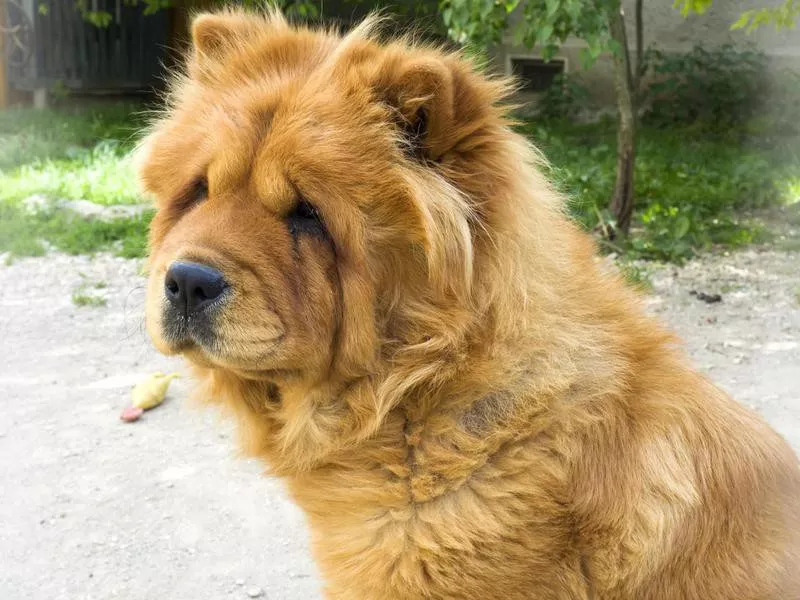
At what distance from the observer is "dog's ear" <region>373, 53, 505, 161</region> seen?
2.61 metres

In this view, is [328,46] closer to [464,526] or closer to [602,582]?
[464,526]

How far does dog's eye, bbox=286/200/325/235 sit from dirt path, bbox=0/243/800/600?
3.99ft

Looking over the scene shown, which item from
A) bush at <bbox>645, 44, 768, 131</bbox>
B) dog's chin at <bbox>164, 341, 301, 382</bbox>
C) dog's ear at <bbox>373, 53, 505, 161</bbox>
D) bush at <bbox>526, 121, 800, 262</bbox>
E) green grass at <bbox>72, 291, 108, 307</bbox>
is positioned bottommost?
green grass at <bbox>72, 291, 108, 307</bbox>

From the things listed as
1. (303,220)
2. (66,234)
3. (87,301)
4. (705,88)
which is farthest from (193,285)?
(705,88)

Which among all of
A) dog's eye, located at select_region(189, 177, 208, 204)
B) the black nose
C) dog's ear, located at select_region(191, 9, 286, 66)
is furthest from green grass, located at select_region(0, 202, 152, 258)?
the black nose

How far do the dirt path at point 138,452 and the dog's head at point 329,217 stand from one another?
1.09 metres

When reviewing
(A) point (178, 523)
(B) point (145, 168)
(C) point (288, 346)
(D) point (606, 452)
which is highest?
(B) point (145, 168)

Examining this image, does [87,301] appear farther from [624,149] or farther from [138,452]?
[624,149]

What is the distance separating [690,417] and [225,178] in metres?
1.59

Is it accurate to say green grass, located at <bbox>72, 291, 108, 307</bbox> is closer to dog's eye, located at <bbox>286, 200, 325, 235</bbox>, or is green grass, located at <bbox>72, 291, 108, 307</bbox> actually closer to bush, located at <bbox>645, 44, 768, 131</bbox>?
dog's eye, located at <bbox>286, 200, 325, 235</bbox>

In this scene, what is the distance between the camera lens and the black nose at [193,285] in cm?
252

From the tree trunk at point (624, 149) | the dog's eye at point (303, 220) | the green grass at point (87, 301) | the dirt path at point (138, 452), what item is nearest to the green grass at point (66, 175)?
the dirt path at point (138, 452)

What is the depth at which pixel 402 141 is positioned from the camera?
8.89ft

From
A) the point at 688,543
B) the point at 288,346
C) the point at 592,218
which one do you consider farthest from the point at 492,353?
the point at 592,218
